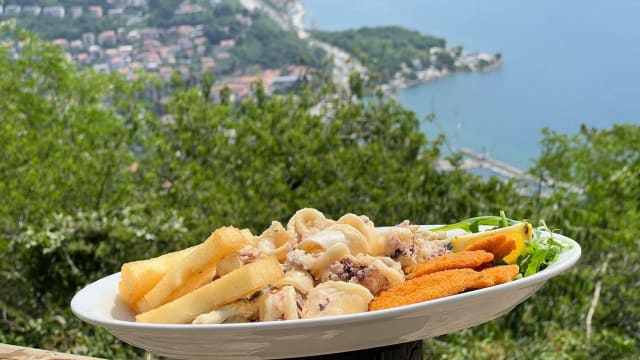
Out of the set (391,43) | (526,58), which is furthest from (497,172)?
(526,58)

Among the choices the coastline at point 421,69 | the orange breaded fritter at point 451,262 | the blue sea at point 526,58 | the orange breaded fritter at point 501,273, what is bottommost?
the blue sea at point 526,58

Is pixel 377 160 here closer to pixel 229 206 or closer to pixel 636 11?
pixel 229 206

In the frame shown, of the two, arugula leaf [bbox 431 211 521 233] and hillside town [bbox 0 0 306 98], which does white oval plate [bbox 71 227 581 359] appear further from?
hillside town [bbox 0 0 306 98]

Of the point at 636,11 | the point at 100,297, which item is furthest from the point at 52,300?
the point at 636,11

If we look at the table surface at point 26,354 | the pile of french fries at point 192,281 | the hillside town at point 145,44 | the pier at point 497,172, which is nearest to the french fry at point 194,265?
the pile of french fries at point 192,281

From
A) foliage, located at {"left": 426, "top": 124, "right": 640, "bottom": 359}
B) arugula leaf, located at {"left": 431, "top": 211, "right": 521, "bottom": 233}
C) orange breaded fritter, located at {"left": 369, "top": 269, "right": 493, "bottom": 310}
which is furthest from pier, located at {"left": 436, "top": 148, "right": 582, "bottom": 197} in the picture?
orange breaded fritter, located at {"left": 369, "top": 269, "right": 493, "bottom": 310}

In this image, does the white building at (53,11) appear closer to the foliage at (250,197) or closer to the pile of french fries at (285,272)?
the foliage at (250,197)
